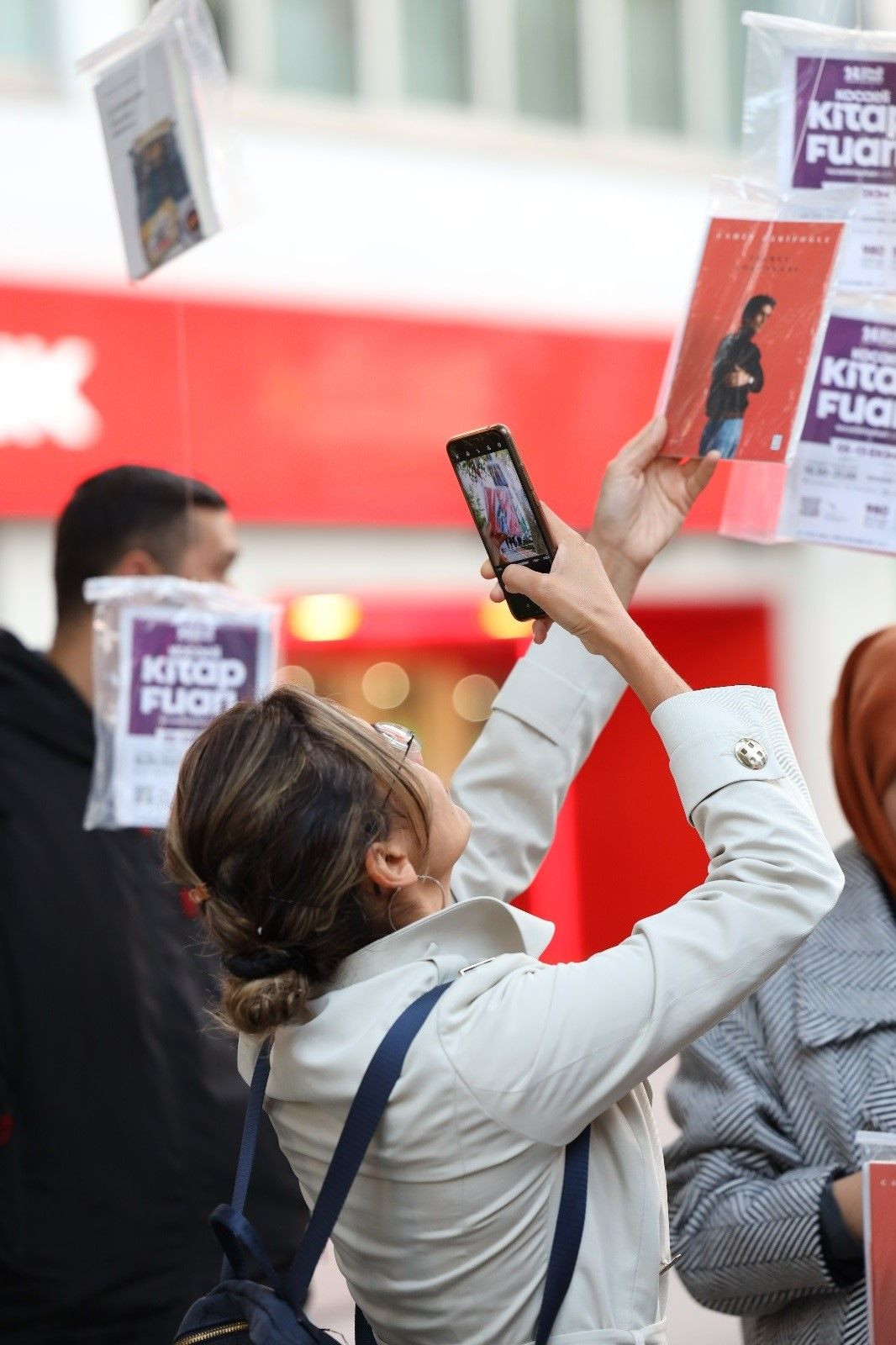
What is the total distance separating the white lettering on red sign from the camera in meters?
5.64

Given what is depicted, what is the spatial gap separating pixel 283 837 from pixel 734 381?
2.37ft

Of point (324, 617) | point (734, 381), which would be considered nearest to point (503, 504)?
point (734, 381)

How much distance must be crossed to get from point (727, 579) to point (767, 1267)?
6238 millimetres

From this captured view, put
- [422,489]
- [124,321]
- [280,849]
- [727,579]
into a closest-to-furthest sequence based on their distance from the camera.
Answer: [280,849]
[124,321]
[422,489]
[727,579]

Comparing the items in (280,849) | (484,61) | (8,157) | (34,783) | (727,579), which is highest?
(484,61)

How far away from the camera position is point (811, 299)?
1.62m

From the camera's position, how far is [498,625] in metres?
7.18

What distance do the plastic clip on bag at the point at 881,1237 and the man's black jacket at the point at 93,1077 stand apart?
105cm

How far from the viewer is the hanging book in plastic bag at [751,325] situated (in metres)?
1.62

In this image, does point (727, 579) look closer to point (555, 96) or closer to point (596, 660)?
point (555, 96)

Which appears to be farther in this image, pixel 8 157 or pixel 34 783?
pixel 8 157

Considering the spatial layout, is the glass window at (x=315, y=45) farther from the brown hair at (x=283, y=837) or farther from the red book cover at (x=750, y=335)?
the brown hair at (x=283, y=837)

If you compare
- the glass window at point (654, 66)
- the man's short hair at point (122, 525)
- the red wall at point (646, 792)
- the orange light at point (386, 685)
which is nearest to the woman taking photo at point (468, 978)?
the man's short hair at point (122, 525)

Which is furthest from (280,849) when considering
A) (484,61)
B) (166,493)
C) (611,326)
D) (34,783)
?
(484,61)
